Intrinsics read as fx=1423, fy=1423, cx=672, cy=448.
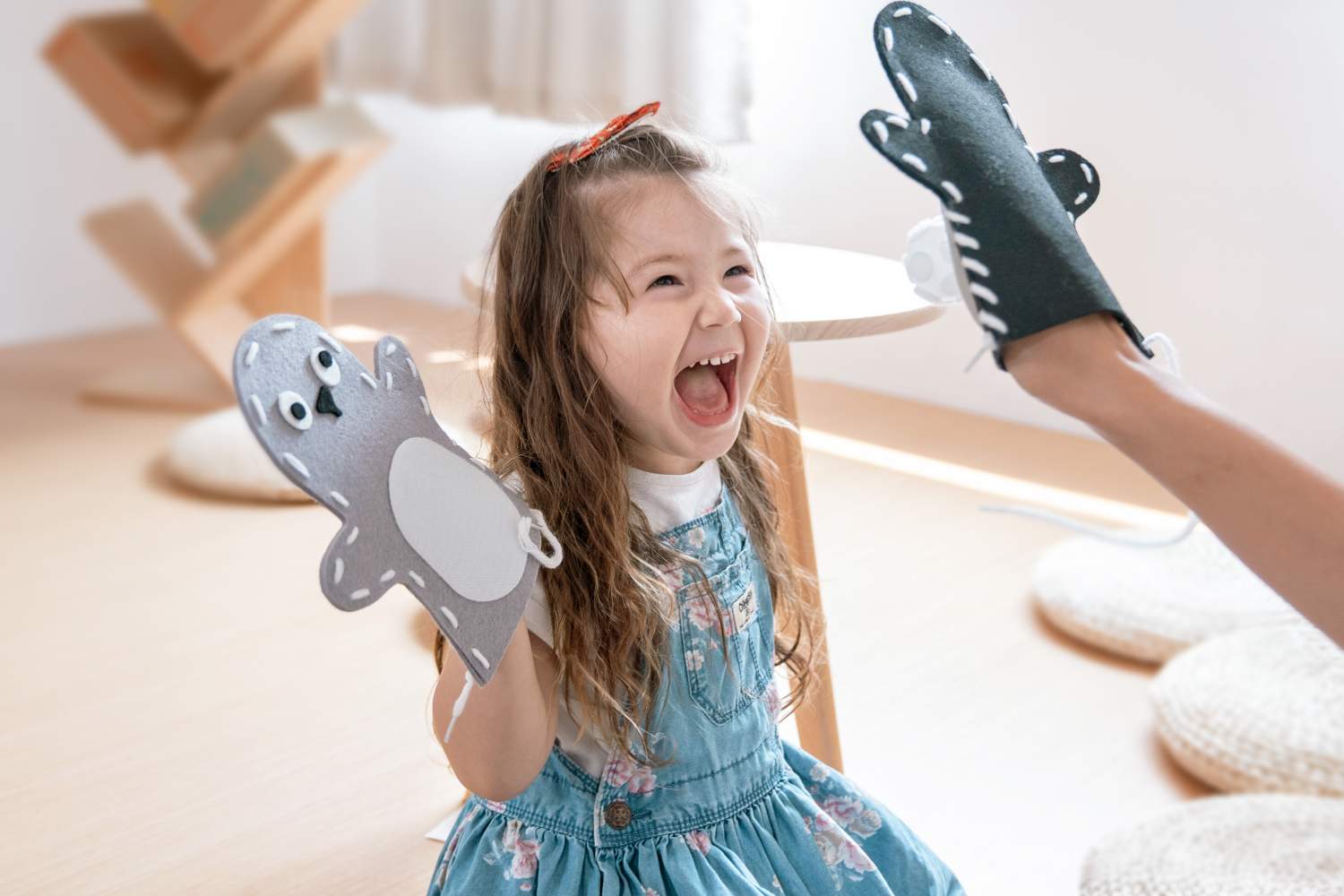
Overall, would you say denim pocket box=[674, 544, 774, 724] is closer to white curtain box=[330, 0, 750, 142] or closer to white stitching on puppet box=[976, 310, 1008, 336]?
white stitching on puppet box=[976, 310, 1008, 336]

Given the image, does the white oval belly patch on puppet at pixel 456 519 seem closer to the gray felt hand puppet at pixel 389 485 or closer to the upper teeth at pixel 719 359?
the gray felt hand puppet at pixel 389 485

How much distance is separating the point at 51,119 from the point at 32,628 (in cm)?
152

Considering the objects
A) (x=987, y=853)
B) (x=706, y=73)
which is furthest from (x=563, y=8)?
(x=987, y=853)

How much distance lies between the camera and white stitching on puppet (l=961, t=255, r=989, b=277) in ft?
1.75

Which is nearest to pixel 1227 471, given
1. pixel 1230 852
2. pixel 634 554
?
pixel 634 554

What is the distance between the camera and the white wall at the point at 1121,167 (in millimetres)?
1938

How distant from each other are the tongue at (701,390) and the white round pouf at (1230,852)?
557 millimetres

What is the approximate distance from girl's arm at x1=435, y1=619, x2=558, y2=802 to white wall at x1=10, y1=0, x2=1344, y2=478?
1192 millimetres

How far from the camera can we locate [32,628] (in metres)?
1.60

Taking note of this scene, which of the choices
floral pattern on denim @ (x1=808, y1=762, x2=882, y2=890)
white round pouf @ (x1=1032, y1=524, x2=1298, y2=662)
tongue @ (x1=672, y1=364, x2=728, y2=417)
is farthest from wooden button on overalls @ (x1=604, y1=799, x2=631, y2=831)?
white round pouf @ (x1=1032, y1=524, x2=1298, y2=662)

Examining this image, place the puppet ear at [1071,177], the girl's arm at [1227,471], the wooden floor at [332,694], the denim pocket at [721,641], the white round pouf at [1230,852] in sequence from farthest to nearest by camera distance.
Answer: the wooden floor at [332,694] < the white round pouf at [1230,852] < the denim pocket at [721,641] < the puppet ear at [1071,177] < the girl's arm at [1227,471]

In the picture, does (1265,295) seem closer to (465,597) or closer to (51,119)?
(465,597)

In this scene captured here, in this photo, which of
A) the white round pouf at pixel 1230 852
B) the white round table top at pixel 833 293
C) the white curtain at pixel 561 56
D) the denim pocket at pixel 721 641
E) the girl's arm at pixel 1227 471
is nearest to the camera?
the girl's arm at pixel 1227 471

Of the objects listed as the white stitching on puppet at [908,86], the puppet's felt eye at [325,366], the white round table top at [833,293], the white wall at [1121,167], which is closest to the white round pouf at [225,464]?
the white wall at [1121,167]
